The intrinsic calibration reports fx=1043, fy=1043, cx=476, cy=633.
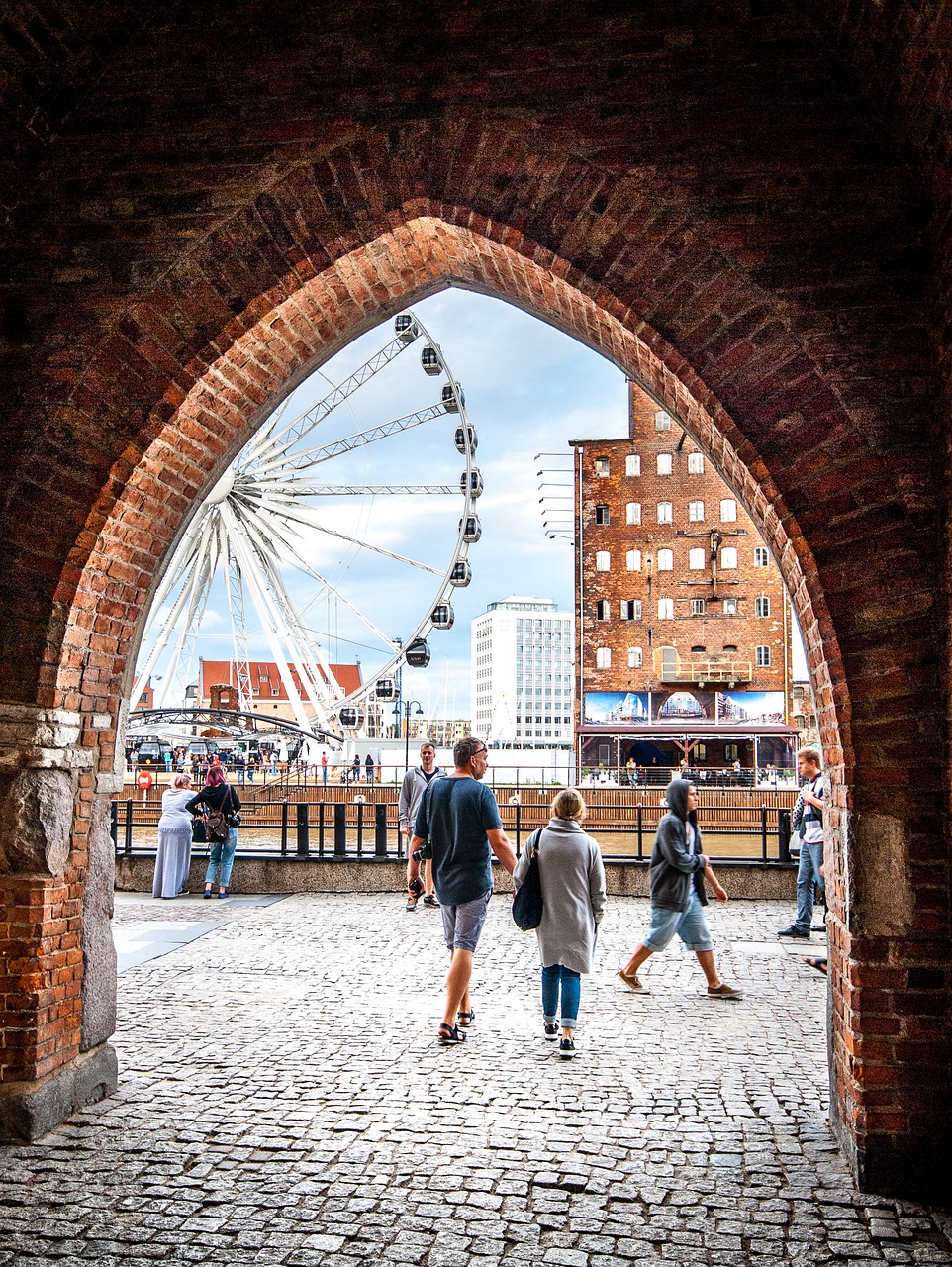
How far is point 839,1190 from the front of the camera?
402 centimetres

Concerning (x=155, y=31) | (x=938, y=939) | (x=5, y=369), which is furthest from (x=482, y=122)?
(x=938, y=939)

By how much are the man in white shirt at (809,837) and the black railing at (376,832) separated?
199 centimetres

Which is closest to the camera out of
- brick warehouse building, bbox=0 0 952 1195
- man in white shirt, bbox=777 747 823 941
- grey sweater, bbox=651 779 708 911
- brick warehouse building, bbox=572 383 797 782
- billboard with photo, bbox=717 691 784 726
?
brick warehouse building, bbox=0 0 952 1195

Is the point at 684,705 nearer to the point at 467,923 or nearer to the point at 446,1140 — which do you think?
the point at 467,923

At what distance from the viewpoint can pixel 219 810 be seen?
10.9 m

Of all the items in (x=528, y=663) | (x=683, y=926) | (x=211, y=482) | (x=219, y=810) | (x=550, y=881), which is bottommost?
(x=683, y=926)

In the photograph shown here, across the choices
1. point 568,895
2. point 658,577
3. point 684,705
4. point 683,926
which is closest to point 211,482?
point 568,895

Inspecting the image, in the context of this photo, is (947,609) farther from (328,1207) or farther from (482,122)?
(328,1207)

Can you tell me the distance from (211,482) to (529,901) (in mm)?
2955

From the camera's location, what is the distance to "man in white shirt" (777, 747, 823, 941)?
28.5 feet

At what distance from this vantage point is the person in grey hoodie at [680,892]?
23.1 ft

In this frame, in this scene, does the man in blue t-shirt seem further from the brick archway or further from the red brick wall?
the red brick wall

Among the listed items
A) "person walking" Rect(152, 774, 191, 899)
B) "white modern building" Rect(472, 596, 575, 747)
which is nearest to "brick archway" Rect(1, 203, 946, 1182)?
"person walking" Rect(152, 774, 191, 899)

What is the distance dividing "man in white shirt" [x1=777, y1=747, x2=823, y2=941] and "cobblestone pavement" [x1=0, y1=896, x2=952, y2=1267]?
4.96 ft
